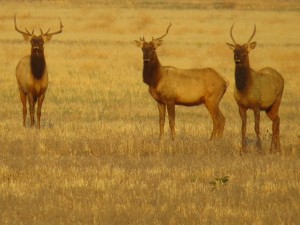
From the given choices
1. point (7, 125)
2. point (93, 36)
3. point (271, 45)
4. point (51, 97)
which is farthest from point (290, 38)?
point (7, 125)

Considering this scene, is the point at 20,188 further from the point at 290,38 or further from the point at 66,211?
the point at 290,38

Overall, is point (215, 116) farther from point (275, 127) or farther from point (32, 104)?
point (32, 104)

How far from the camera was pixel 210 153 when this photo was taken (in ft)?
44.8

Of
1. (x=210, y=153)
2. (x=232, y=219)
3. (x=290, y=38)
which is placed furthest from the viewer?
(x=290, y=38)

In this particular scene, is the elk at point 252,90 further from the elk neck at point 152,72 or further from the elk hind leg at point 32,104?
the elk hind leg at point 32,104

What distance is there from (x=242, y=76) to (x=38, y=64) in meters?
5.04

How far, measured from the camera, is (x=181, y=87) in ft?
51.7

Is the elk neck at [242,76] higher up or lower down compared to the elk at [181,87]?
higher up

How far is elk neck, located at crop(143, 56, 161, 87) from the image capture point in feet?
50.6

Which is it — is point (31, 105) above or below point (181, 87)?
below

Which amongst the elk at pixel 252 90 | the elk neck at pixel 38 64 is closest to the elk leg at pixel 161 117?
the elk at pixel 252 90

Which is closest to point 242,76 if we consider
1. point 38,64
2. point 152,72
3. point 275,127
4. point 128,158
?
point 275,127

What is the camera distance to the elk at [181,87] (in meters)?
15.5

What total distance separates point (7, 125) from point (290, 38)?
2626 centimetres
